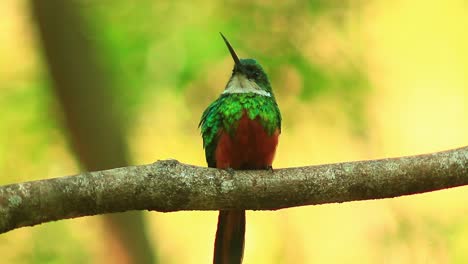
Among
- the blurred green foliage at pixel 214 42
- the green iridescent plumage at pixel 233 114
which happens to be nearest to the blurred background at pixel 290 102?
the blurred green foliage at pixel 214 42

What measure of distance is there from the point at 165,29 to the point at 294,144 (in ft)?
4.57

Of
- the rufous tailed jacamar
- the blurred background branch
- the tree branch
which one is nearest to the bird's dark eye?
the rufous tailed jacamar

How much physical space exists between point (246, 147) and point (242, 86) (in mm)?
663

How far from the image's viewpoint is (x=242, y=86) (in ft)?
14.1

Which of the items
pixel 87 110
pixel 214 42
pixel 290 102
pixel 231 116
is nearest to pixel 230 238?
pixel 231 116

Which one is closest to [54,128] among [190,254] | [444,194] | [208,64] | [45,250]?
[45,250]

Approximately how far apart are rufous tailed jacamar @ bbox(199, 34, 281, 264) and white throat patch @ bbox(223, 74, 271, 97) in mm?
35

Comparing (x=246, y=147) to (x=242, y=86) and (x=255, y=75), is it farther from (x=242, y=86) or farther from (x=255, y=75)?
(x=255, y=75)

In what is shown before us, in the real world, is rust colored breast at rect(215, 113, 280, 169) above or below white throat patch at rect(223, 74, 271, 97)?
below

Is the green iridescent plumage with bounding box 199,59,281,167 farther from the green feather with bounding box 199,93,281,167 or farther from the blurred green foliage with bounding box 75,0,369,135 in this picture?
the blurred green foliage with bounding box 75,0,369,135

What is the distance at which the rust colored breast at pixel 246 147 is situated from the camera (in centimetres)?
373

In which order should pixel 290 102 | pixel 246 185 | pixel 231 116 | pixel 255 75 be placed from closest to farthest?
pixel 246 185 < pixel 231 116 < pixel 255 75 < pixel 290 102

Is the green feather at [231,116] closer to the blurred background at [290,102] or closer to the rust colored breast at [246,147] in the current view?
the rust colored breast at [246,147]

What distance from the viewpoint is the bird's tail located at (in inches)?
131
